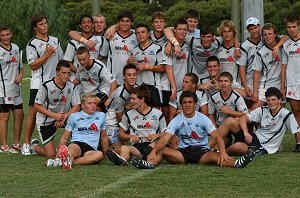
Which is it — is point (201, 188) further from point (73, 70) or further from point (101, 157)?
point (73, 70)

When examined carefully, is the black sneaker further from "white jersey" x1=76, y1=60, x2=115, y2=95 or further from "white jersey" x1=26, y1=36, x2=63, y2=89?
"white jersey" x1=26, y1=36, x2=63, y2=89

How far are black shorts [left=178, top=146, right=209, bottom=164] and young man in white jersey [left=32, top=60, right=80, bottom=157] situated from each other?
1745 mm

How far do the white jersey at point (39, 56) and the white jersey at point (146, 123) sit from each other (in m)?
1.57

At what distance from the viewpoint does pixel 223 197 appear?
285 inches

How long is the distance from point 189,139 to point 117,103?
132cm

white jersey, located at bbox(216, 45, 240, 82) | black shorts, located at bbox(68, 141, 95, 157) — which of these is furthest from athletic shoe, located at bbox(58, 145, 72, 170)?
white jersey, located at bbox(216, 45, 240, 82)

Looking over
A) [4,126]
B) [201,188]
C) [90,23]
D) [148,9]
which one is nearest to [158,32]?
[90,23]

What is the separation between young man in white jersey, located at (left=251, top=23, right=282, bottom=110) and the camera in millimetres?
10617

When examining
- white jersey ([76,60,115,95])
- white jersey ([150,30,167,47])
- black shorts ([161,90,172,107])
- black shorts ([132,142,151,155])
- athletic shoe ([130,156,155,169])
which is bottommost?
athletic shoe ([130,156,155,169])

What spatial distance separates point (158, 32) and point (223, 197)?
4036 millimetres

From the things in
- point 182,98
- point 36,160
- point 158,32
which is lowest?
point 36,160

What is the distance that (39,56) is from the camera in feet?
35.5

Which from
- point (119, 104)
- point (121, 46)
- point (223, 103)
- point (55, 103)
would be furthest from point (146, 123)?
point (121, 46)

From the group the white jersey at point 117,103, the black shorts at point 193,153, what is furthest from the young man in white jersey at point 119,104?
the black shorts at point 193,153
